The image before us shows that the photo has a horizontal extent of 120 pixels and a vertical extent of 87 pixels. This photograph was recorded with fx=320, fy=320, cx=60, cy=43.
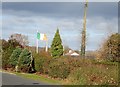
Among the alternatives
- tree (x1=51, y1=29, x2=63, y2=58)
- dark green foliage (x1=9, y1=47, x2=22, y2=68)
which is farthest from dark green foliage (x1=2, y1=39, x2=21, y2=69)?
tree (x1=51, y1=29, x2=63, y2=58)

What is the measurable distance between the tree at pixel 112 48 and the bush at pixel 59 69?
272 inches

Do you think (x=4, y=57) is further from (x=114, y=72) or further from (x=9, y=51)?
(x=114, y=72)

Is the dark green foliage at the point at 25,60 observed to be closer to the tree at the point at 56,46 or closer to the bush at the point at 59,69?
the bush at the point at 59,69

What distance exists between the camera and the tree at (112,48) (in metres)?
33.5

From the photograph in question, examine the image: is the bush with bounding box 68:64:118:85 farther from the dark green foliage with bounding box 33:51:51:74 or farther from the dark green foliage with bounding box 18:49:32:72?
the dark green foliage with bounding box 18:49:32:72

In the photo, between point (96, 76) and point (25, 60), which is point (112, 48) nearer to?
point (25, 60)

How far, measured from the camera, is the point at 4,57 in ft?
120

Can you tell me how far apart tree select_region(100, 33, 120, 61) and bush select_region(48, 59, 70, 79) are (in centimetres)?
691

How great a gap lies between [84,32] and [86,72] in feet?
54.2

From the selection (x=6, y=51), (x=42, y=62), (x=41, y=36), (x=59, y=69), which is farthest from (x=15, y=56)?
(x=41, y=36)

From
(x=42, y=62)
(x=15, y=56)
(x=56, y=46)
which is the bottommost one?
(x=42, y=62)

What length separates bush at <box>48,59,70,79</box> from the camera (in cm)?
2655

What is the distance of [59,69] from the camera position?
27344 mm

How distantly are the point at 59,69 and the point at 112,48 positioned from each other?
10046 mm
